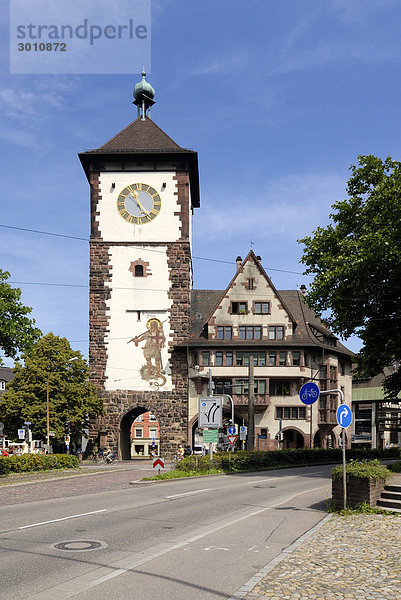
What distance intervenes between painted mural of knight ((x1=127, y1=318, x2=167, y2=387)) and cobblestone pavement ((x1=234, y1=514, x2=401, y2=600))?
3897 cm

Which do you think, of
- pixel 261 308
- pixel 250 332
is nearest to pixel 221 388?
pixel 250 332

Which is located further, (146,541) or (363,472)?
(363,472)

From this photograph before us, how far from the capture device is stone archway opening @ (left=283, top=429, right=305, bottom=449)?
54.8m

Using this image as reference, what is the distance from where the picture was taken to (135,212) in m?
53.3

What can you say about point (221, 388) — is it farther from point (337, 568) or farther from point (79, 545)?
point (337, 568)

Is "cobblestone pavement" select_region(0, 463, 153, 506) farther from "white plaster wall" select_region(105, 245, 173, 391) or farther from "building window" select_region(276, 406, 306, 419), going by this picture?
"building window" select_region(276, 406, 306, 419)

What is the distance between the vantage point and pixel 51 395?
5394 cm

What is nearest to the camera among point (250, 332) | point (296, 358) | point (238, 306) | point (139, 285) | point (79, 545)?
point (79, 545)

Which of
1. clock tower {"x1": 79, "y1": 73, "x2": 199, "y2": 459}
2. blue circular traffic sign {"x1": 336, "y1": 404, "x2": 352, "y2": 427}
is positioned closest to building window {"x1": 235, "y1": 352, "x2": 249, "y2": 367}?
clock tower {"x1": 79, "y1": 73, "x2": 199, "y2": 459}

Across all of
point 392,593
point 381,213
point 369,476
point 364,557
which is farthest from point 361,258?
point 392,593

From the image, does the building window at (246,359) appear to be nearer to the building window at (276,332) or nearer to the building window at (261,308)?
the building window at (276,332)

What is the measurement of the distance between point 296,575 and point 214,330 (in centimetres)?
4516

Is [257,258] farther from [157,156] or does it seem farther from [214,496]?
[214,496]

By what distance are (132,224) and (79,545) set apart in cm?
4290
